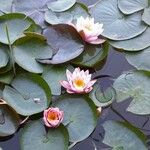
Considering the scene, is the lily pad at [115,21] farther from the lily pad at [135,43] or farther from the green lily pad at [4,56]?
the green lily pad at [4,56]

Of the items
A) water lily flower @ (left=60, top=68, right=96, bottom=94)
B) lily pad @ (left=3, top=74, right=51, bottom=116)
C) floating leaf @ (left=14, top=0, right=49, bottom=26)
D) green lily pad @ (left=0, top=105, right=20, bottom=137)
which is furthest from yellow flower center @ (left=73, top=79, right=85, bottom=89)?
floating leaf @ (left=14, top=0, right=49, bottom=26)

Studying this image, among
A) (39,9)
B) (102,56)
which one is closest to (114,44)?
(102,56)

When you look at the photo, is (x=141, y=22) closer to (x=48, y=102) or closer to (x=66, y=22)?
(x=66, y=22)

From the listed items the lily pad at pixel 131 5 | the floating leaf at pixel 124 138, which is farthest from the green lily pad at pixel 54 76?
the lily pad at pixel 131 5

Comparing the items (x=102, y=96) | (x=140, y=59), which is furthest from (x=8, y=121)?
(x=140, y=59)

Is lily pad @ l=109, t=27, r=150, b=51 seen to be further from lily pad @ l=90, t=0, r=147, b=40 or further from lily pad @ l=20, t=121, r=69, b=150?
lily pad @ l=20, t=121, r=69, b=150
